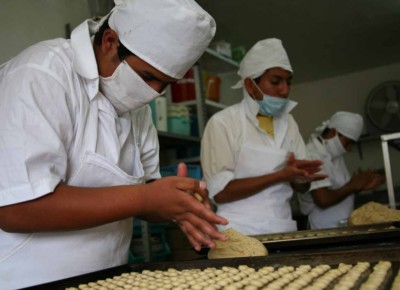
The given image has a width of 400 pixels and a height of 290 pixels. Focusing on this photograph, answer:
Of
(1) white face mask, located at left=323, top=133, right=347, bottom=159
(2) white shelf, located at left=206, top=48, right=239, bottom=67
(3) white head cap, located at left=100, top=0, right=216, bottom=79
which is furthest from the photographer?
(2) white shelf, located at left=206, top=48, right=239, bottom=67

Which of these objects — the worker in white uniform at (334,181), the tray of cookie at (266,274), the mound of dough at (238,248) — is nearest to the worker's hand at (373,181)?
the worker in white uniform at (334,181)

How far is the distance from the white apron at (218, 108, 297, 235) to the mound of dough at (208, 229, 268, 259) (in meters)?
0.75

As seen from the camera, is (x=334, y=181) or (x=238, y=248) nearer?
(x=238, y=248)

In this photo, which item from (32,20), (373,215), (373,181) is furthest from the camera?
(373,181)

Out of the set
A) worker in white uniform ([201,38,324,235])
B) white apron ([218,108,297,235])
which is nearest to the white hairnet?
worker in white uniform ([201,38,324,235])

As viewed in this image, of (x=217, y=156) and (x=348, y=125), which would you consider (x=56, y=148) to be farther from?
(x=348, y=125)

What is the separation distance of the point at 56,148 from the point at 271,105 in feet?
4.42

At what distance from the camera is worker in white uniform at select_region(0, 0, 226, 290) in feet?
3.05

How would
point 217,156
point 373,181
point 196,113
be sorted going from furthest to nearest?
point 196,113
point 373,181
point 217,156

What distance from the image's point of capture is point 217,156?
2.01m

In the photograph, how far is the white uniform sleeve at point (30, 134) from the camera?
0.91m

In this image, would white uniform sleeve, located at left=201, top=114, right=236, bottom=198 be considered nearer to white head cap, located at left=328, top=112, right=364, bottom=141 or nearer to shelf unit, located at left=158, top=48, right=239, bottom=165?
shelf unit, located at left=158, top=48, right=239, bottom=165

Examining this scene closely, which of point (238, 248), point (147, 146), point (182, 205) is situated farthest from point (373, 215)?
point (182, 205)

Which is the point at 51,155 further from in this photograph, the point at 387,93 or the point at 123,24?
the point at 387,93
